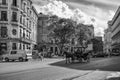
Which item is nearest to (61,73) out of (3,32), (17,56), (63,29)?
(17,56)

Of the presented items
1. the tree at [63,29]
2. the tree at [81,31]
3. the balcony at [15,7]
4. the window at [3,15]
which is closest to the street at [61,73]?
the window at [3,15]

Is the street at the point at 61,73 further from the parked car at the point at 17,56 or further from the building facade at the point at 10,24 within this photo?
the building facade at the point at 10,24

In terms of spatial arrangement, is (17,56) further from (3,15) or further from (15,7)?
(15,7)

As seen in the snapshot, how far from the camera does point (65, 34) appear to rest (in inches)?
2279

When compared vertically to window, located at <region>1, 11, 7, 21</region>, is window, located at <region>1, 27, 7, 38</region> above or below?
below

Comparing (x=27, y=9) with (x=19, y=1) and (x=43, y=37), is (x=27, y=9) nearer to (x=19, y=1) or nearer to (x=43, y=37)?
(x=19, y=1)

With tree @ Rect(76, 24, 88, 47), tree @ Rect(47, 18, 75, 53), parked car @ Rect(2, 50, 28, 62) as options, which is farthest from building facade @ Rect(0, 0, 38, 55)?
tree @ Rect(76, 24, 88, 47)

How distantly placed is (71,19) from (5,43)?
21438mm

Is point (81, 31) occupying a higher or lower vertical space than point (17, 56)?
higher

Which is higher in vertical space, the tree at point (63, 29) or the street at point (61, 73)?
the tree at point (63, 29)

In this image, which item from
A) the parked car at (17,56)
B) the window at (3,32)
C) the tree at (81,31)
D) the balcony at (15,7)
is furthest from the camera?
the tree at (81,31)

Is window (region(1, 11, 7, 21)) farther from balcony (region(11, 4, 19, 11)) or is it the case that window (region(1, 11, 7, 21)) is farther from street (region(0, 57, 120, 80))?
street (region(0, 57, 120, 80))

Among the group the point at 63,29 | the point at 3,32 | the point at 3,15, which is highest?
the point at 3,15

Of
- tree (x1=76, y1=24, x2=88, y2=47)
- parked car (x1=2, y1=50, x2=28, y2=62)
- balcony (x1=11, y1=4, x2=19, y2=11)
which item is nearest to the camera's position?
parked car (x1=2, y1=50, x2=28, y2=62)
